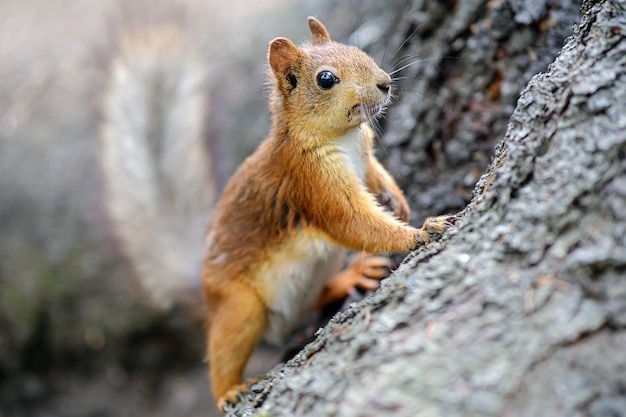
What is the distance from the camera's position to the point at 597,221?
3.77 ft

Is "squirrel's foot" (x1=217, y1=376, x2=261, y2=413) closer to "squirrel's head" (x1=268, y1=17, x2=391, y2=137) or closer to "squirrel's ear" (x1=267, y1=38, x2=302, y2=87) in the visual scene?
"squirrel's head" (x1=268, y1=17, x2=391, y2=137)

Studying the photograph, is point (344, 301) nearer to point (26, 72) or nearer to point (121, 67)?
point (121, 67)

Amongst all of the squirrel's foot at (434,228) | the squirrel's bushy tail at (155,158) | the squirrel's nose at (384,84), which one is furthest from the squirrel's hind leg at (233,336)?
the squirrel's bushy tail at (155,158)

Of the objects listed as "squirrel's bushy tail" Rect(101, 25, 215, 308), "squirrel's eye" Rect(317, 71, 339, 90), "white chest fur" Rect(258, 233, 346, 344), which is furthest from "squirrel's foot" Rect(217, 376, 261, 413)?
"squirrel's bushy tail" Rect(101, 25, 215, 308)

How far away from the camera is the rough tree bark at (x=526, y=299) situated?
41.7 inches

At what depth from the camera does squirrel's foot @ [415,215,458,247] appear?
1.68 meters

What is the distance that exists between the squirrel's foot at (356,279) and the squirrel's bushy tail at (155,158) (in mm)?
902

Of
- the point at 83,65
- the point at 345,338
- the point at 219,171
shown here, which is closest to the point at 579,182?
the point at 345,338

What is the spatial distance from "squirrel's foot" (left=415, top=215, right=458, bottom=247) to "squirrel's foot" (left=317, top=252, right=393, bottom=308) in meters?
0.73

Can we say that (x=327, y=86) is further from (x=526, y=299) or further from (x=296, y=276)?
(x=526, y=299)

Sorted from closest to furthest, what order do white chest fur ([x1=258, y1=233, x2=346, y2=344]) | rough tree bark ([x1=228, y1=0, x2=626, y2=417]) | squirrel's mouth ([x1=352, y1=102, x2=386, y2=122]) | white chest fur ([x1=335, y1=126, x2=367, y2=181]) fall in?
1. rough tree bark ([x1=228, y1=0, x2=626, y2=417])
2. squirrel's mouth ([x1=352, y1=102, x2=386, y2=122])
3. white chest fur ([x1=335, y1=126, x2=367, y2=181])
4. white chest fur ([x1=258, y1=233, x2=346, y2=344])

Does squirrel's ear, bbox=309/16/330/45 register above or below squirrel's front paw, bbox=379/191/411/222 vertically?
above

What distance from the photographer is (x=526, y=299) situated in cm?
113

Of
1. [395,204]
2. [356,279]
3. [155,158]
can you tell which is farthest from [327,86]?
[155,158]
